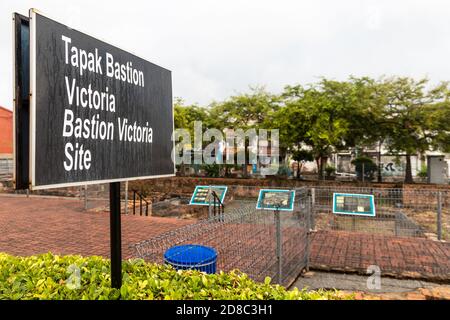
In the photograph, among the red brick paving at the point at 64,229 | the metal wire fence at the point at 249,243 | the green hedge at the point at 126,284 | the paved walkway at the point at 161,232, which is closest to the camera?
the green hedge at the point at 126,284

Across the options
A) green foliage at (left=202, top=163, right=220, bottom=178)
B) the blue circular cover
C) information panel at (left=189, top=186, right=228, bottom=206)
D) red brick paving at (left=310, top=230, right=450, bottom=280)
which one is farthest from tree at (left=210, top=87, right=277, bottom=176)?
the blue circular cover

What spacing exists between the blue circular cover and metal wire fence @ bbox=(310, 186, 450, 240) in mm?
5466

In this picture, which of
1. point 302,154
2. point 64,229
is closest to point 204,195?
point 64,229

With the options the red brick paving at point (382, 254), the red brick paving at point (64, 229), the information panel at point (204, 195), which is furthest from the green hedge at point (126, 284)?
the information panel at point (204, 195)

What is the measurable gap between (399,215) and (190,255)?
7.27 m

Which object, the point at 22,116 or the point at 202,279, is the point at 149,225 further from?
the point at 22,116

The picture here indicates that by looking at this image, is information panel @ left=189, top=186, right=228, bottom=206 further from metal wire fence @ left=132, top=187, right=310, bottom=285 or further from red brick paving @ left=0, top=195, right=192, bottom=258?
metal wire fence @ left=132, top=187, right=310, bottom=285

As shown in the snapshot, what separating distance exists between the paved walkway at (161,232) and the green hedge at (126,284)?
395 cm

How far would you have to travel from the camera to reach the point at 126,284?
2.27 meters

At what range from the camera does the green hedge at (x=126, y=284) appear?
219 cm

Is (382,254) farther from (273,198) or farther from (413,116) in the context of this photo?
(413,116)

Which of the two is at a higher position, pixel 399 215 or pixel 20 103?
pixel 20 103

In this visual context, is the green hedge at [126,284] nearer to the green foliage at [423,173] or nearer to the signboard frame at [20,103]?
the signboard frame at [20,103]

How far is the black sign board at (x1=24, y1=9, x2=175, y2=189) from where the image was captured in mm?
1579
